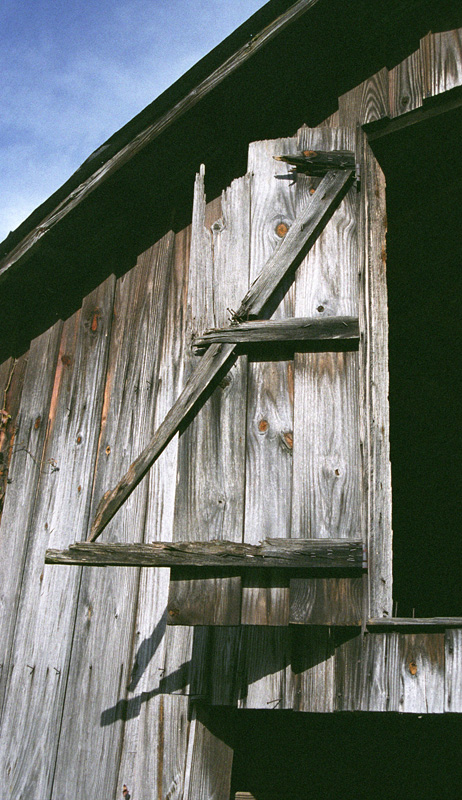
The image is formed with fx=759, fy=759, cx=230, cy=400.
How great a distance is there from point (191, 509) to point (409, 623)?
2.76 ft

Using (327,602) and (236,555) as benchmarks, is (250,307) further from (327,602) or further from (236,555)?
(327,602)

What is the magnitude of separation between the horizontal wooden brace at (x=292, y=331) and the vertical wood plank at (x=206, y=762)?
1398mm

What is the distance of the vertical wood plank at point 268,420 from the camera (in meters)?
2.55

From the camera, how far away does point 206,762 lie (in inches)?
110

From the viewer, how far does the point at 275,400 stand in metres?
2.83

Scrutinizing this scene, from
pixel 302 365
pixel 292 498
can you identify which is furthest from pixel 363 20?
pixel 292 498

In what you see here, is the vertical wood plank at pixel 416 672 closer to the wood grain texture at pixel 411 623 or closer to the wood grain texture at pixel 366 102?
the wood grain texture at pixel 411 623

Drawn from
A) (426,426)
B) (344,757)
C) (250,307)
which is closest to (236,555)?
(250,307)

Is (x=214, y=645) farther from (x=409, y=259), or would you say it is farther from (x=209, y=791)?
(x=409, y=259)

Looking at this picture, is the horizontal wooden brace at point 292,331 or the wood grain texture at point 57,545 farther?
the wood grain texture at point 57,545

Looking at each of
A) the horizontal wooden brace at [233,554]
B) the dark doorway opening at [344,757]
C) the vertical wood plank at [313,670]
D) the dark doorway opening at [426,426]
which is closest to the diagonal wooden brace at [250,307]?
the horizontal wooden brace at [233,554]

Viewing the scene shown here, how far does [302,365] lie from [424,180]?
127 cm

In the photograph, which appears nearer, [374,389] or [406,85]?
[374,389]

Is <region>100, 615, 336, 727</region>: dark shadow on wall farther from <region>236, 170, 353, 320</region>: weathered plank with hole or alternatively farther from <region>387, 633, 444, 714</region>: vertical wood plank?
<region>236, 170, 353, 320</region>: weathered plank with hole
